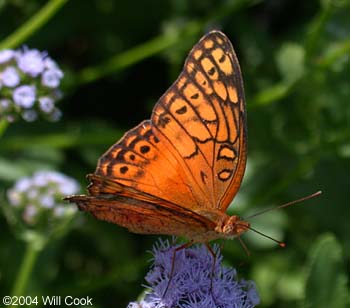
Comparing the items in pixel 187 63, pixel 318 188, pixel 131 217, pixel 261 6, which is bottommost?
pixel 131 217

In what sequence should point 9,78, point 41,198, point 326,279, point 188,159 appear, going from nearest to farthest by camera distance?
1. point 188,159
2. point 326,279
3. point 9,78
4. point 41,198

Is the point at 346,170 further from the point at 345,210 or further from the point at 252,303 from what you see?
the point at 252,303

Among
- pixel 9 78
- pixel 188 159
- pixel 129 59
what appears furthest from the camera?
pixel 129 59

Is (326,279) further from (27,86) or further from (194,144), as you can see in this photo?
(27,86)

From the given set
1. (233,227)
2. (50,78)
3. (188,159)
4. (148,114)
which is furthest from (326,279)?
(148,114)

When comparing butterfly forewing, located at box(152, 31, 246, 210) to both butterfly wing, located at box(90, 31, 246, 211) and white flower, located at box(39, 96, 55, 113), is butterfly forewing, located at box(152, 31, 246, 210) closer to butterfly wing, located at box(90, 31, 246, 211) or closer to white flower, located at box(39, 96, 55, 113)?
butterfly wing, located at box(90, 31, 246, 211)

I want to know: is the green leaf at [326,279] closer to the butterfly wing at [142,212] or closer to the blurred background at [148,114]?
the butterfly wing at [142,212]

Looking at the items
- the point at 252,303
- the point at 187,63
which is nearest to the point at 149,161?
the point at 187,63
